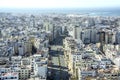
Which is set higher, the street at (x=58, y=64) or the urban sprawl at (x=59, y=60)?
the urban sprawl at (x=59, y=60)

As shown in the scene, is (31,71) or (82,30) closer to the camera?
(31,71)

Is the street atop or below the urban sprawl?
below

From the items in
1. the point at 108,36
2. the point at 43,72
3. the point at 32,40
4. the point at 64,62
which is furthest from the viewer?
the point at 108,36

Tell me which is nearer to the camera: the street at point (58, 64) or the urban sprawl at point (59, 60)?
the urban sprawl at point (59, 60)

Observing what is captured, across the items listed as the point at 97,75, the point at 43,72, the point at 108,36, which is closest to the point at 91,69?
the point at 97,75

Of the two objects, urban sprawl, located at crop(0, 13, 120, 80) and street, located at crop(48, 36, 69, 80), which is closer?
urban sprawl, located at crop(0, 13, 120, 80)

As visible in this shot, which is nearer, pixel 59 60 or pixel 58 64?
pixel 58 64

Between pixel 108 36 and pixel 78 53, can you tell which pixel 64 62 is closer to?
pixel 78 53

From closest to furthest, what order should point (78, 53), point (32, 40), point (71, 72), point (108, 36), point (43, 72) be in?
point (43, 72) < point (71, 72) < point (78, 53) < point (32, 40) < point (108, 36)
